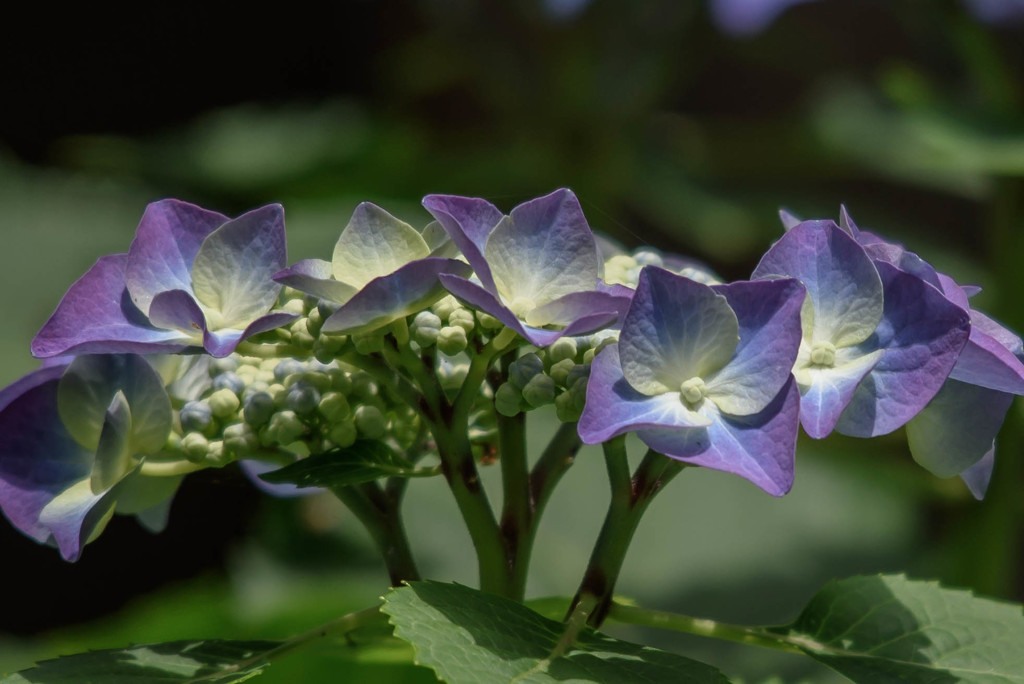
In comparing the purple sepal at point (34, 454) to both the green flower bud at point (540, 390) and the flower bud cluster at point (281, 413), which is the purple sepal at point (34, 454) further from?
the green flower bud at point (540, 390)

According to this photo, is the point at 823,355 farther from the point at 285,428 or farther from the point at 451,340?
the point at 285,428

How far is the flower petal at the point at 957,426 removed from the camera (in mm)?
677

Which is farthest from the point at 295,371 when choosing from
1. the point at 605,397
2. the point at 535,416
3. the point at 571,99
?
the point at 571,99

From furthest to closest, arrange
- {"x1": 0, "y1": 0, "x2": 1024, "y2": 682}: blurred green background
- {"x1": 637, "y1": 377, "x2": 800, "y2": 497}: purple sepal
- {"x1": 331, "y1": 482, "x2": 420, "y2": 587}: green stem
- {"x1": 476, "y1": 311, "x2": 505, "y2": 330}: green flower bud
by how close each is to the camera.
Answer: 1. {"x1": 0, "y1": 0, "x2": 1024, "y2": 682}: blurred green background
2. {"x1": 331, "y1": 482, "x2": 420, "y2": 587}: green stem
3. {"x1": 476, "y1": 311, "x2": 505, "y2": 330}: green flower bud
4. {"x1": 637, "y1": 377, "x2": 800, "y2": 497}: purple sepal

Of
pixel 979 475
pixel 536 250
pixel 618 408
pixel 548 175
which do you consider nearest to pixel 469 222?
pixel 536 250

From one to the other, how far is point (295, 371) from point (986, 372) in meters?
0.43

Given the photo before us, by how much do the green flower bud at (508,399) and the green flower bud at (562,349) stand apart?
0.03 meters

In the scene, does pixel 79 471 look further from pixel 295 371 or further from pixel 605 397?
pixel 605 397

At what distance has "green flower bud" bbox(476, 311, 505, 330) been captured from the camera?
2.22ft

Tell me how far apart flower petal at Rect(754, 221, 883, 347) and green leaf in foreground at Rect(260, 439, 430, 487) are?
0.26m

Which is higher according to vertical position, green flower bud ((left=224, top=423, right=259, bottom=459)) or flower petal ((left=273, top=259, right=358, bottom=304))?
flower petal ((left=273, top=259, right=358, bottom=304))

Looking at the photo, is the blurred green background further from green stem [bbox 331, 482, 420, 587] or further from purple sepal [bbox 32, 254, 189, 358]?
purple sepal [bbox 32, 254, 189, 358]

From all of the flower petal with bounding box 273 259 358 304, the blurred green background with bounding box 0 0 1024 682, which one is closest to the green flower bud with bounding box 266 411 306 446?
the flower petal with bounding box 273 259 358 304

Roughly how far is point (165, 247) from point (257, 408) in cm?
12
